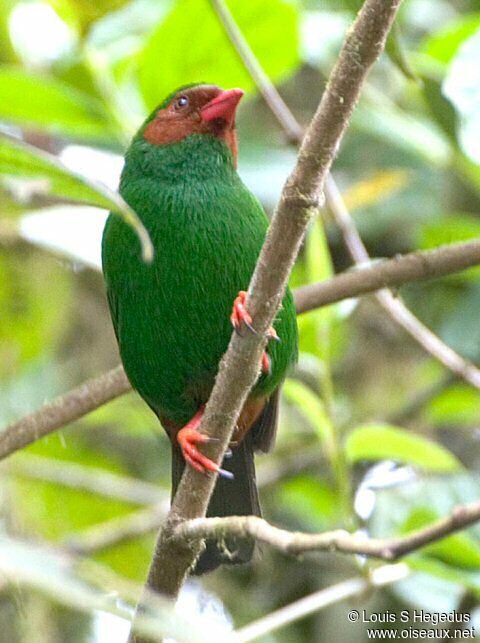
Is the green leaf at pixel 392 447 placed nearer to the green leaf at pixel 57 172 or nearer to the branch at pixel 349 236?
the branch at pixel 349 236

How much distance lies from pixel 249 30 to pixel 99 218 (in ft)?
2.33

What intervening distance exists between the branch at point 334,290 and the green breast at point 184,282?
11cm

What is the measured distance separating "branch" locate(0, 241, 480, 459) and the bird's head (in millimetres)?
664

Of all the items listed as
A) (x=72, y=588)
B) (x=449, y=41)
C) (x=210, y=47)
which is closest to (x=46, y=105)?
(x=210, y=47)

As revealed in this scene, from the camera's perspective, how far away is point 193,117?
135 inches

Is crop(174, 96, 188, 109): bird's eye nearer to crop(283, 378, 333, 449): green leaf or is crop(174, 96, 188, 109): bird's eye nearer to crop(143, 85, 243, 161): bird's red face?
crop(143, 85, 243, 161): bird's red face

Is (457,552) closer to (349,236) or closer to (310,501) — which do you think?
(349,236)

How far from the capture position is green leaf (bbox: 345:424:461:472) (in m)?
3.23

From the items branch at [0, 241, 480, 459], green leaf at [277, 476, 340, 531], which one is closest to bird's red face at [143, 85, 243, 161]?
branch at [0, 241, 480, 459]

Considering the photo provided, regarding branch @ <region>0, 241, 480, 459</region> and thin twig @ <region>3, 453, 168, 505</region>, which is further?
thin twig @ <region>3, 453, 168, 505</region>

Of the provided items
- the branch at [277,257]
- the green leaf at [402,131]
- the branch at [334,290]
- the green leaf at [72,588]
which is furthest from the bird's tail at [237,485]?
→ the green leaf at [72,588]

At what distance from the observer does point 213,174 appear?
10.9 feet

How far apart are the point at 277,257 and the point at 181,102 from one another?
4.91ft

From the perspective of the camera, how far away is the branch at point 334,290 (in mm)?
2811
